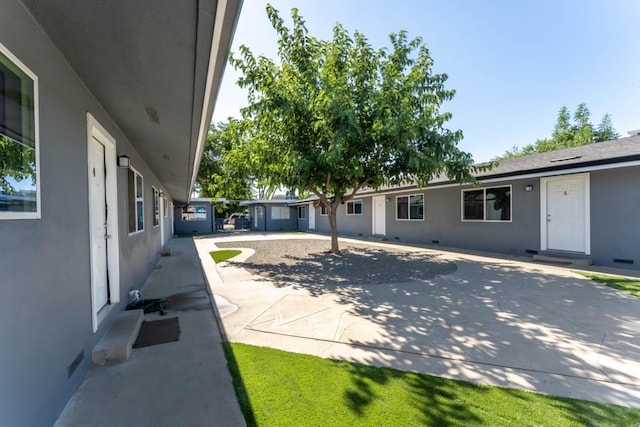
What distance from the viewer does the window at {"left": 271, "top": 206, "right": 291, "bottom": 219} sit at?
26.0 m

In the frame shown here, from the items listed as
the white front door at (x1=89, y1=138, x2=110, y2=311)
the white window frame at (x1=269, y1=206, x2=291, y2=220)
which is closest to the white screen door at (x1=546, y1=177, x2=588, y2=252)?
the white front door at (x1=89, y1=138, x2=110, y2=311)

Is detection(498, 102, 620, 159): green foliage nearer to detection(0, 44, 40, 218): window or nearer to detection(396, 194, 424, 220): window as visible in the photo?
detection(396, 194, 424, 220): window

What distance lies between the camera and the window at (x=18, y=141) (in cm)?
159

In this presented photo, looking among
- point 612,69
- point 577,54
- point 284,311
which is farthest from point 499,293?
point 612,69

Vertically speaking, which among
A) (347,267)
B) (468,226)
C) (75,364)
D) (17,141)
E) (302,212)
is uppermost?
(17,141)

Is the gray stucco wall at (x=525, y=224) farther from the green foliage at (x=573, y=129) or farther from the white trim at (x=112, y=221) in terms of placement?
the green foliage at (x=573, y=129)

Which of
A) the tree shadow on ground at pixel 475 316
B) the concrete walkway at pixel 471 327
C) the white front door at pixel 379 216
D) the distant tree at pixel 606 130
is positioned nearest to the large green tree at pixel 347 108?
the tree shadow on ground at pixel 475 316

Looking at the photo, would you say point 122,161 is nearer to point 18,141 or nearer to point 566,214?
point 18,141

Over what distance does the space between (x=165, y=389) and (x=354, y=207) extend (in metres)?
16.0

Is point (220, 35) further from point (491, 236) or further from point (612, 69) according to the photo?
point (612, 69)

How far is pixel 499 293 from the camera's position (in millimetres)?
5172

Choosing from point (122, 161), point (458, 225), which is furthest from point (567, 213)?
point (122, 161)

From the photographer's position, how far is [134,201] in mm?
5469

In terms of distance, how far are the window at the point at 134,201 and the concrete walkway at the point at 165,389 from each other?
104 inches
